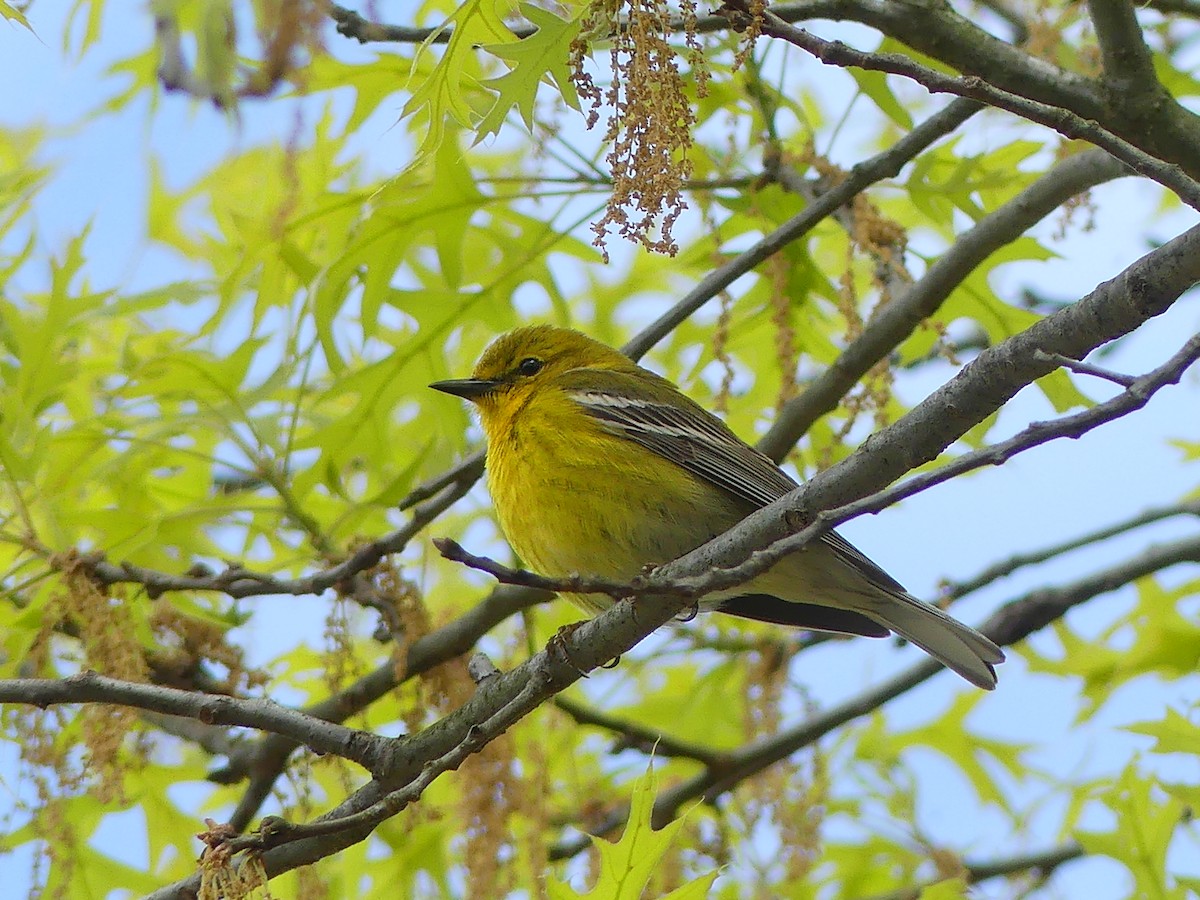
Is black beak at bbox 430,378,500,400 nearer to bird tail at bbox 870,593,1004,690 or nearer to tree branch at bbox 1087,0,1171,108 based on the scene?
bird tail at bbox 870,593,1004,690

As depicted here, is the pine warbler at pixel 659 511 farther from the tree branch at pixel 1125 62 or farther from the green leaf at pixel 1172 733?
the tree branch at pixel 1125 62

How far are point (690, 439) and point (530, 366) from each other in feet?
2.81

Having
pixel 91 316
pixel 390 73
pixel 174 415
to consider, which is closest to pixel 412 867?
pixel 174 415

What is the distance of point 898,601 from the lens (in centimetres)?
417

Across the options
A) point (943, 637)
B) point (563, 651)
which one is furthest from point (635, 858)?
point (943, 637)

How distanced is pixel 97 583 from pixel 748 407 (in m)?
2.52

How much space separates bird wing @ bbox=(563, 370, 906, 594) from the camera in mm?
4121

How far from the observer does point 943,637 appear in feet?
13.6

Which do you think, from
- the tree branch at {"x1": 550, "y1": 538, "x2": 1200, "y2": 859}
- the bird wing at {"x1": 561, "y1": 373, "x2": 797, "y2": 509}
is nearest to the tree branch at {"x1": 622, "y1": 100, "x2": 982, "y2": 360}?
the bird wing at {"x1": 561, "y1": 373, "x2": 797, "y2": 509}

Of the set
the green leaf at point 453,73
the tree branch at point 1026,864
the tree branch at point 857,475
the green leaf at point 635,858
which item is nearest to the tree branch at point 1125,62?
the tree branch at point 857,475

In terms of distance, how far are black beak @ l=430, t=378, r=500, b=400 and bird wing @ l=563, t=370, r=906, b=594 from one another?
266 millimetres

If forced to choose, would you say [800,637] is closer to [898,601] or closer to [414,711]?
[898,601]

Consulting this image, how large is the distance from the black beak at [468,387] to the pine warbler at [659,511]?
201 mm

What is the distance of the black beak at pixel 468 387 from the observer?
15.2 ft
